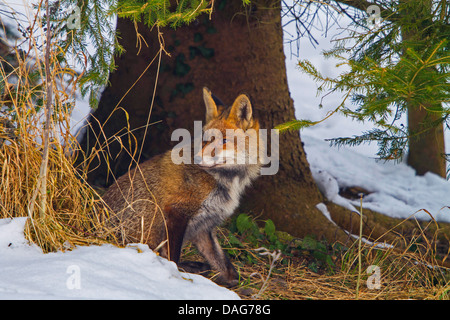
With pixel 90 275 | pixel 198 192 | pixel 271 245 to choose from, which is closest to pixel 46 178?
pixel 90 275

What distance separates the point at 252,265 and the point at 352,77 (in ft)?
7.01

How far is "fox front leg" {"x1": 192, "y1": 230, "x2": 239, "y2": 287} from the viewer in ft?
13.7

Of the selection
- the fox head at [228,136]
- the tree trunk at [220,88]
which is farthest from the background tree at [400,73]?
the tree trunk at [220,88]

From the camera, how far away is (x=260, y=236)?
17.1 feet

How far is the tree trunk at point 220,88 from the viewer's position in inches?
223

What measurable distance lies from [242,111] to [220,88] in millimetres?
1616

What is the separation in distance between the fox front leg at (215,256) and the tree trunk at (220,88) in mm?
1563

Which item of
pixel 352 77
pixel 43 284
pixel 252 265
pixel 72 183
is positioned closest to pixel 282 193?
pixel 252 265

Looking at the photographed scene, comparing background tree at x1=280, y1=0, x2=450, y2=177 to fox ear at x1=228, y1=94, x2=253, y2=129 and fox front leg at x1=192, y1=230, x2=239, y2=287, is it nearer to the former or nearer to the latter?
fox ear at x1=228, y1=94, x2=253, y2=129

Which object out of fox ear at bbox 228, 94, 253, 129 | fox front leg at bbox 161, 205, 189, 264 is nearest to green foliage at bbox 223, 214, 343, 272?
fox front leg at bbox 161, 205, 189, 264

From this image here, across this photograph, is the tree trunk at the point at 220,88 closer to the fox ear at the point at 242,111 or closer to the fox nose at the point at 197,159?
the fox ear at the point at 242,111

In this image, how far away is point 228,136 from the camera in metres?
4.19

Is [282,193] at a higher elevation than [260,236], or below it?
higher
